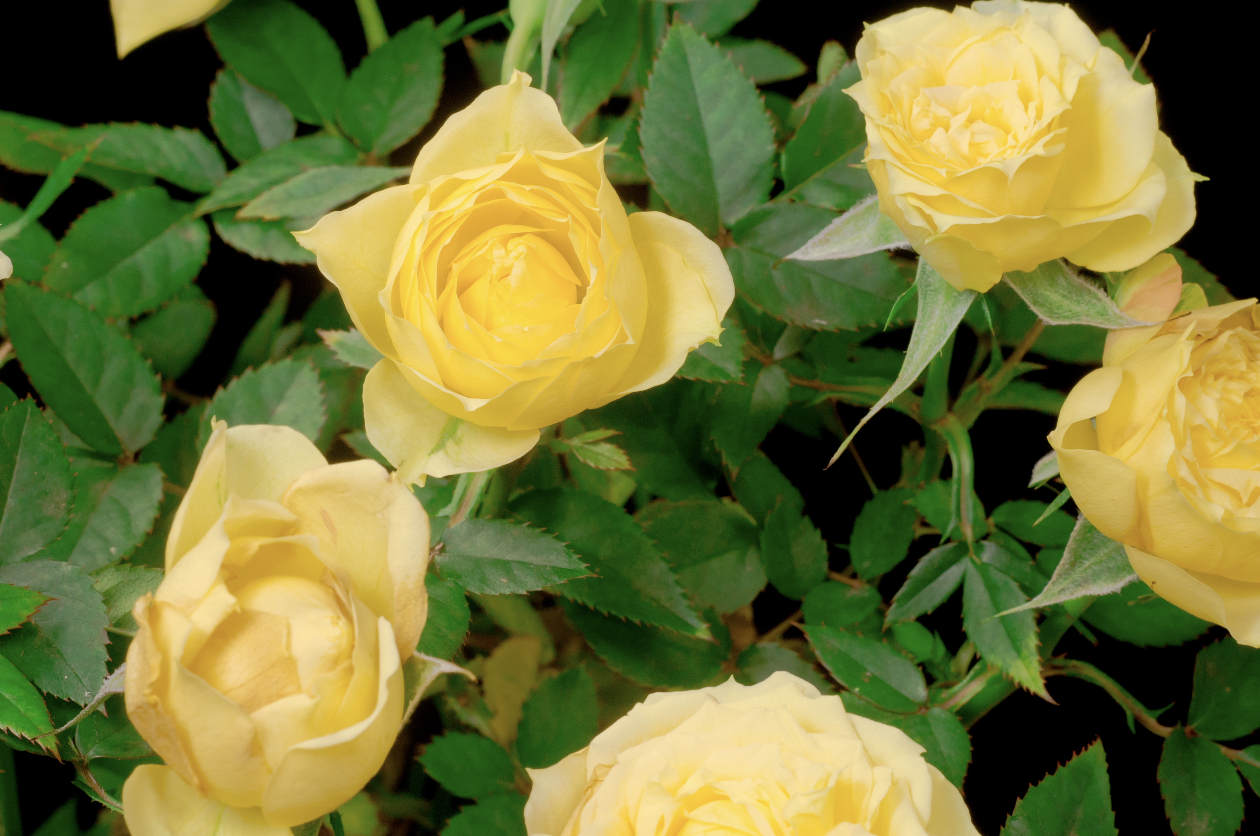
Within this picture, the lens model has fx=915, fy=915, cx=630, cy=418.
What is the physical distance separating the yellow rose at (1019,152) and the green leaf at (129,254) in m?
0.45

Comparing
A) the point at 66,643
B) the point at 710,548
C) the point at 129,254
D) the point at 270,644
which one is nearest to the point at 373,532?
the point at 270,644

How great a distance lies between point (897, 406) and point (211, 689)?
1.24ft

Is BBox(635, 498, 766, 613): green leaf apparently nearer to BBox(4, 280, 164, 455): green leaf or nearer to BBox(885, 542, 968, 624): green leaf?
BBox(885, 542, 968, 624): green leaf

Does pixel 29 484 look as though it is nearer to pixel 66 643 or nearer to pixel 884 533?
pixel 66 643

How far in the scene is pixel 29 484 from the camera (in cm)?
43

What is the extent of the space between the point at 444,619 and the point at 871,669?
0.23 metres

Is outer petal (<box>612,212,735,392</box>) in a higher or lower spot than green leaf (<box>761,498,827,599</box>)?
higher

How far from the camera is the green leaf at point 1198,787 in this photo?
484 mm

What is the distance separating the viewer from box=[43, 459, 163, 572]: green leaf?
476 millimetres

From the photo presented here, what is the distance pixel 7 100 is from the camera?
77 centimetres

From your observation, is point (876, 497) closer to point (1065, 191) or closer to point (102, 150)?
point (1065, 191)

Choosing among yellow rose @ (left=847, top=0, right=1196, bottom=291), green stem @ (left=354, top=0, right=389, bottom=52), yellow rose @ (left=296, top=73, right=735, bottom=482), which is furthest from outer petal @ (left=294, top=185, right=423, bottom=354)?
green stem @ (left=354, top=0, right=389, bottom=52)

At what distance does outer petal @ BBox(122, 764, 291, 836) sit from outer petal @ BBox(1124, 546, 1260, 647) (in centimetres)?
35

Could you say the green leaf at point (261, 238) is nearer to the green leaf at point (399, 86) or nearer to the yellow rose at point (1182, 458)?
the green leaf at point (399, 86)
